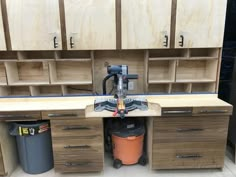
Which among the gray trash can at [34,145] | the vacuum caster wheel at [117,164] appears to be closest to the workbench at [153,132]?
the gray trash can at [34,145]

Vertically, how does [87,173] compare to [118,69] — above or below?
below

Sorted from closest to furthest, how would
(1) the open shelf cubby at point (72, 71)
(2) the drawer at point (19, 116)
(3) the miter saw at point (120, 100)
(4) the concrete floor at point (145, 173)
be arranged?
1. (2) the drawer at point (19, 116)
2. (3) the miter saw at point (120, 100)
3. (4) the concrete floor at point (145, 173)
4. (1) the open shelf cubby at point (72, 71)

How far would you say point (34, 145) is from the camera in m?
1.92

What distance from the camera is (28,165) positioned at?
198 centimetres

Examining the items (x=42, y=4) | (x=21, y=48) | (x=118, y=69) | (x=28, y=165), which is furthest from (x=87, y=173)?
(x=42, y=4)

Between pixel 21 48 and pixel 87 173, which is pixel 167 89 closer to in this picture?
pixel 87 173

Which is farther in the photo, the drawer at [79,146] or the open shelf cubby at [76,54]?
the open shelf cubby at [76,54]

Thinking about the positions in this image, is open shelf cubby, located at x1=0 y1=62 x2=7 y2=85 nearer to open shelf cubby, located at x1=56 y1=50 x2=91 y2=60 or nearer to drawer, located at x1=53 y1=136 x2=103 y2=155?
open shelf cubby, located at x1=56 y1=50 x2=91 y2=60

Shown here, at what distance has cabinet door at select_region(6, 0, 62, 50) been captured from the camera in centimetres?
186

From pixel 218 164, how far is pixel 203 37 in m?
1.27

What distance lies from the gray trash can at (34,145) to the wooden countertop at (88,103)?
0.17m

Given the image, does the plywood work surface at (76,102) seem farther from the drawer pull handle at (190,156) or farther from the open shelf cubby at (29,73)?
the drawer pull handle at (190,156)

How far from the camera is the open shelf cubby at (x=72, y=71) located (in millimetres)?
2215

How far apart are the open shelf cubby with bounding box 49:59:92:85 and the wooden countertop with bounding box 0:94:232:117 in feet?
0.77
